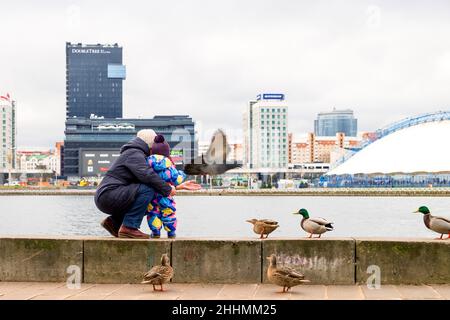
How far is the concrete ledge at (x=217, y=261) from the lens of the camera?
9016 millimetres

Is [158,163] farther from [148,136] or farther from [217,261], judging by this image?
[217,261]

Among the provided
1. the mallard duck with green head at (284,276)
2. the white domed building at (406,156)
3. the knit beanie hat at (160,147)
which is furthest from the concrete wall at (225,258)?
the white domed building at (406,156)

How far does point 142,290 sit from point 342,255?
105 inches

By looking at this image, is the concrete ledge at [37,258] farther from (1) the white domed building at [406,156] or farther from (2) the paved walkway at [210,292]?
(1) the white domed building at [406,156]

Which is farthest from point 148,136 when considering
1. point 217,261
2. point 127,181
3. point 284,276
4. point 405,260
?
point 405,260

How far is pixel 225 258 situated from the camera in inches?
357

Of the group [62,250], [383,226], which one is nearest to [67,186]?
[383,226]

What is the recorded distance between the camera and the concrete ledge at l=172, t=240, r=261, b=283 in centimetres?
902

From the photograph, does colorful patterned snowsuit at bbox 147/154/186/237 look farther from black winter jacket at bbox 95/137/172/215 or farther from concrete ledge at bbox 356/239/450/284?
concrete ledge at bbox 356/239/450/284

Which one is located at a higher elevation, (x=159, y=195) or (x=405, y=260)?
(x=159, y=195)

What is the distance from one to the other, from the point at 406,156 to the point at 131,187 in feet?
474
